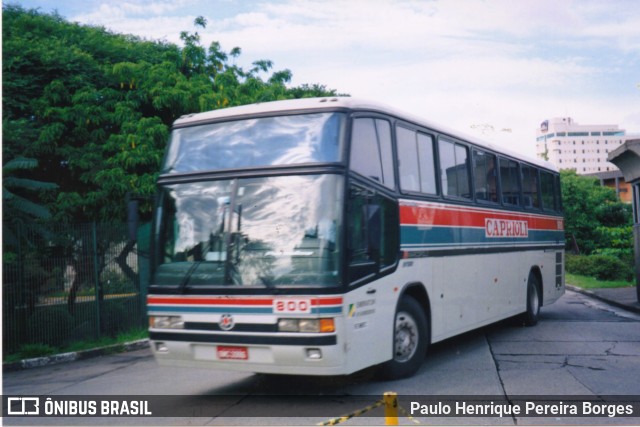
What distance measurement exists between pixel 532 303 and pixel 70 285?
30.4ft

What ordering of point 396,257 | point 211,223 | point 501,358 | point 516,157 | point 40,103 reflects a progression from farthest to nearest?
point 40,103
point 516,157
point 501,358
point 396,257
point 211,223

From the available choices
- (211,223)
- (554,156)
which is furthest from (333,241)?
(554,156)

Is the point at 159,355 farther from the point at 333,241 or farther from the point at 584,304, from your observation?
the point at 584,304

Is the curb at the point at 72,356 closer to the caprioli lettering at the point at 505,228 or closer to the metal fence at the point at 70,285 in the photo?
the metal fence at the point at 70,285

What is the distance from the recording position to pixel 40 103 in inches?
611

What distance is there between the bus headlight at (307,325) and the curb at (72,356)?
20.8 feet

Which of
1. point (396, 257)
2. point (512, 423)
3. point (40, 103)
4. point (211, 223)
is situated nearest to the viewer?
point (512, 423)

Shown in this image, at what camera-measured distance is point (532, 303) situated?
46.8 feet

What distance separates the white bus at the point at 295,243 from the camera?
691 cm

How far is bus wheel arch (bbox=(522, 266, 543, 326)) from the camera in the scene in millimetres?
14133

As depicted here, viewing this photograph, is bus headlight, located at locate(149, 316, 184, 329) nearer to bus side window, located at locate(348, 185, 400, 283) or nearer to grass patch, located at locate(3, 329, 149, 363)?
bus side window, located at locate(348, 185, 400, 283)

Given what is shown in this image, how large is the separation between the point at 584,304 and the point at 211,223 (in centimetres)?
1529

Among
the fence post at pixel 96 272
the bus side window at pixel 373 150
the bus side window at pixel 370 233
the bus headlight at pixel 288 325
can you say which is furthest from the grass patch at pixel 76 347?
the bus side window at pixel 373 150

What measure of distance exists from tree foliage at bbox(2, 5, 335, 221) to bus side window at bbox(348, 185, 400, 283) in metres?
7.96
